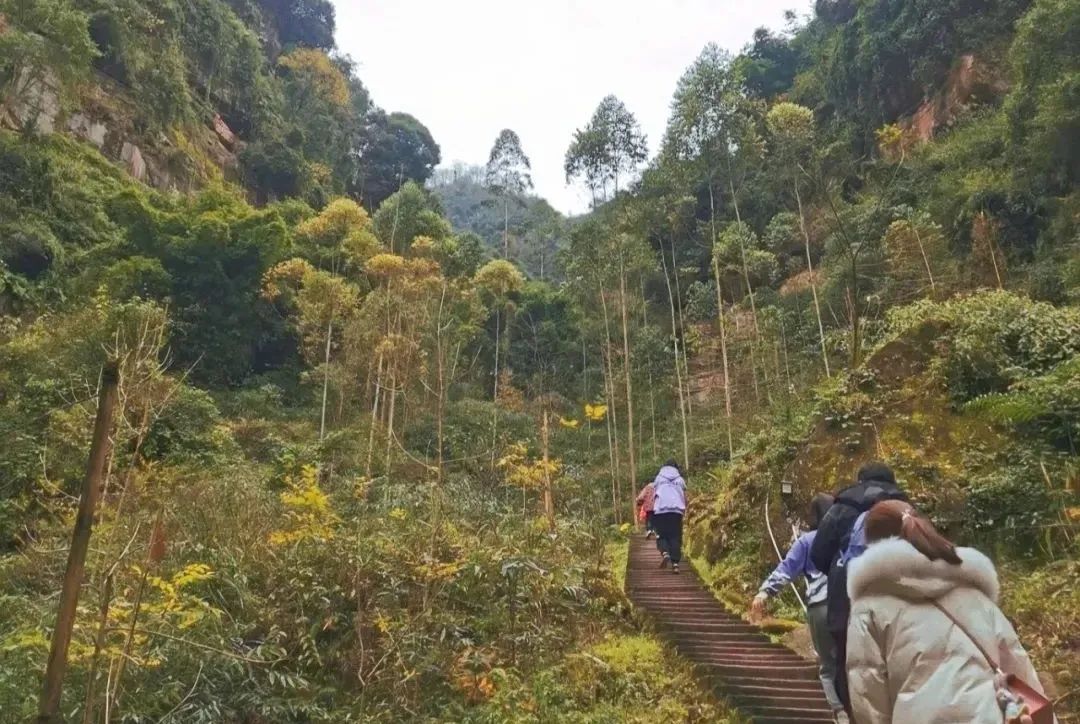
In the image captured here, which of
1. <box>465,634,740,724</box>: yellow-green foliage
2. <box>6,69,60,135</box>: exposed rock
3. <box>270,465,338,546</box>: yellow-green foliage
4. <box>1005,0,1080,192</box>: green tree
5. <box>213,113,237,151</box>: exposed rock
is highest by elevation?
<box>213,113,237,151</box>: exposed rock

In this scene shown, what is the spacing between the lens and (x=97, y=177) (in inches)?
726

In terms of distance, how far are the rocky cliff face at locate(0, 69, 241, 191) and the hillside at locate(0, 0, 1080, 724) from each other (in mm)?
130

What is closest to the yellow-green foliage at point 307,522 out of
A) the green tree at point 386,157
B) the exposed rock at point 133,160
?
the exposed rock at point 133,160

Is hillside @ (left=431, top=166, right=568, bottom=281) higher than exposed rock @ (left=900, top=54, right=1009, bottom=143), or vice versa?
hillside @ (left=431, top=166, right=568, bottom=281)

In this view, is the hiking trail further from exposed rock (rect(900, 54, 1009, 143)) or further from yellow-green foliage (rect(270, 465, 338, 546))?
exposed rock (rect(900, 54, 1009, 143))

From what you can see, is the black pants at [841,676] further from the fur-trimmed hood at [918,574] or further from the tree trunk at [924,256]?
the tree trunk at [924,256]

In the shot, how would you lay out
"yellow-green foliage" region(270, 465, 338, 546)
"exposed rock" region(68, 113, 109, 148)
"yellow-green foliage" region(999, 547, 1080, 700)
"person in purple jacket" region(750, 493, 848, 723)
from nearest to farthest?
"person in purple jacket" region(750, 493, 848, 723) < "yellow-green foliage" region(999, 547, 1080, 700) < "yellow-green foliage" region(270, 465, 338, 546) < "exposed rock" region(68, 113, 109, 148)

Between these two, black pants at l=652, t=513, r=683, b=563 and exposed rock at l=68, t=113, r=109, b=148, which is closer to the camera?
black pants at l=652, t=513, r=683, b=563

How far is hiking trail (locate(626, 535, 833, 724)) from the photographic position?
13.8 feet

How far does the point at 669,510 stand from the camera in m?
7.20

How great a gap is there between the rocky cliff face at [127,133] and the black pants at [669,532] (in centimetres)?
1661

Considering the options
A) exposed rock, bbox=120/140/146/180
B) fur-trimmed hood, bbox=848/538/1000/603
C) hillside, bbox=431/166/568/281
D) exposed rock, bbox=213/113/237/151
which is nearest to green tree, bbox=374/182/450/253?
hillside, bbox=431/166/568/281

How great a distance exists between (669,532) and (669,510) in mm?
402

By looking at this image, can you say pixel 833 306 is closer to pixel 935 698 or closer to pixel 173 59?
pixel 935 698
